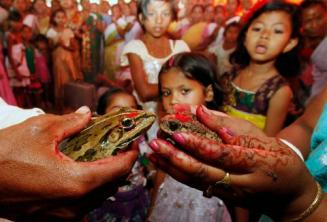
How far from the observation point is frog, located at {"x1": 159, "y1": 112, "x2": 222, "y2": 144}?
946 mm

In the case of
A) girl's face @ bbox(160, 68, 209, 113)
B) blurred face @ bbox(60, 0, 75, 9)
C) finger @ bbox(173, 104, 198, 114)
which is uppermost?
blurred face @ bbox(60, 0, 75, 9)

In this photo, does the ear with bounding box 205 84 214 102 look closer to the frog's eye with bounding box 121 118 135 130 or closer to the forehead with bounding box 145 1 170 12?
the forehead with bounding box 145 1 170 12

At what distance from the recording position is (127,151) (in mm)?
947

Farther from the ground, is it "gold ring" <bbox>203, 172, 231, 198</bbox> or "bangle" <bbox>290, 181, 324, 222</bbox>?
"gold ring" <bbox>203, 172, 231, 198</bbox>

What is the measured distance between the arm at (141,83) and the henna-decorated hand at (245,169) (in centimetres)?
186

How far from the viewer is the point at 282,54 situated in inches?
102

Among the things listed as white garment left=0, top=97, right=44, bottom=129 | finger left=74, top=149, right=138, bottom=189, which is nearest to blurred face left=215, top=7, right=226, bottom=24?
white garment left=0, top=97, right=44, bottom=129

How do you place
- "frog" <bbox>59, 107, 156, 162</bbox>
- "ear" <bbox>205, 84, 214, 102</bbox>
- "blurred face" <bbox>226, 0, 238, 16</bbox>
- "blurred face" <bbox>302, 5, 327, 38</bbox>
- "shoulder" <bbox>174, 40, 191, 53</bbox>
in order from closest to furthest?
"frog" <bbox>59, 107, 156, 162</bbox>, "ear" <bbox>205, 84, 214, 102</bbox>, "shoulder" <bbox>174, 40, 191, 53</bbox>, "blurred face" <bbox>302, 5, 327, 38</bbox>, "blurred face" <bbox>226, 0, 238, 16</bbox>

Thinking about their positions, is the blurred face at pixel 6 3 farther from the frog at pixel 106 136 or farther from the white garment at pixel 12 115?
the frog at pixel 106 136

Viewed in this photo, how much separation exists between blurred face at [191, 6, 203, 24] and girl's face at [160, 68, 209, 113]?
9.20 feet

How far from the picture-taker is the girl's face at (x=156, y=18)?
2.89 m

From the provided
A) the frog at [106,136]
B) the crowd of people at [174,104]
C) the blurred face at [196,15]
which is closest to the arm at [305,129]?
the crowd of people at [174,104]

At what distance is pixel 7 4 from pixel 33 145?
3.67 m

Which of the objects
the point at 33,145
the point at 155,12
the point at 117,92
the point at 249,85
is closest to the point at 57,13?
the point at 155,12
